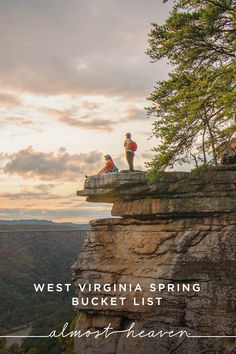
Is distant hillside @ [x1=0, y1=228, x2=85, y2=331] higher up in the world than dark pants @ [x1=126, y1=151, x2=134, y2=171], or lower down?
lower down

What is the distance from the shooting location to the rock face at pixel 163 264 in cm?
1309

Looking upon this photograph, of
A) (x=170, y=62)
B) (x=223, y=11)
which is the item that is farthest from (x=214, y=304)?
(x=223, y=11)

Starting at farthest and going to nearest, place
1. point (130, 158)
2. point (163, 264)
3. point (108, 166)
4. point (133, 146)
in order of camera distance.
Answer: point (108, 166) < point (133, 146) < point (130, 158) < point (163, 264)

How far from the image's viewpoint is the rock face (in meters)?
13.1

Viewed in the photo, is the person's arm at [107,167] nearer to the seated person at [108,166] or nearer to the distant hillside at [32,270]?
the seated person at [108,166]

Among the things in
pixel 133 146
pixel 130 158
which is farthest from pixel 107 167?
pixel 133 146

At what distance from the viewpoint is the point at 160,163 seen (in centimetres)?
1423

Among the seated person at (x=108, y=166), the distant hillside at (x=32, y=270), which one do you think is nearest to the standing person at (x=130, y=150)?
the seated person at (x=108, y=166)

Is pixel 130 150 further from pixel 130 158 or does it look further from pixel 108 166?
pixel 108 166

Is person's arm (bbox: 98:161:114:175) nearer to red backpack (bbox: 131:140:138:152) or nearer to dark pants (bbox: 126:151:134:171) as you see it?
dark pants (bbox: 126:151:134:171)

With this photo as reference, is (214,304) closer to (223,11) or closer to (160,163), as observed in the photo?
(160,163)

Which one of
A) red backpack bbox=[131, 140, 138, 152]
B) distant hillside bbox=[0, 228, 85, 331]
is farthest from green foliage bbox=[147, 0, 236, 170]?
distant hillside bbox=[0, 228, 85, 331]

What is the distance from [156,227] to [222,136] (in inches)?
204

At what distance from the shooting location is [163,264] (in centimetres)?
1425
